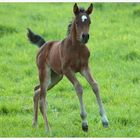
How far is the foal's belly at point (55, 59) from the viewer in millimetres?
10062

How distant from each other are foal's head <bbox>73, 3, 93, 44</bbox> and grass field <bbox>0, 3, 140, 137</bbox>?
1.56 metres

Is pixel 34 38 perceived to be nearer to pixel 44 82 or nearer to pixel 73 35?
pixel 44 82

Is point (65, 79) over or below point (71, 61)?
below

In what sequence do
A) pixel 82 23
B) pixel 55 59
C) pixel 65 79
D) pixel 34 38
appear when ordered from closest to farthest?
pixel 82 23 → pixel 55 59 → pixel 34 38 → pixel 65 79

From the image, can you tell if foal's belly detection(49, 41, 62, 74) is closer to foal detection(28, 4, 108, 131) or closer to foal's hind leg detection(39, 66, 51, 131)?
foal detection(28, 4, 108, 131)

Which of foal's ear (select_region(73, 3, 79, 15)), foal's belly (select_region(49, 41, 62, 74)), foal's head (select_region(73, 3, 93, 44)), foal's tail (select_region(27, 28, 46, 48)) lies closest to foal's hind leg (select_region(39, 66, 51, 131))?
foal's belly (select_region(49, 41, 62, 74))

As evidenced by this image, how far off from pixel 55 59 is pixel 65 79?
4392mm

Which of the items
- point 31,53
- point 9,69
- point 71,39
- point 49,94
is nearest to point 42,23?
point 31,53

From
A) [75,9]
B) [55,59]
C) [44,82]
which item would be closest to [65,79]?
[44,82]

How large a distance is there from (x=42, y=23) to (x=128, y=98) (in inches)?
292

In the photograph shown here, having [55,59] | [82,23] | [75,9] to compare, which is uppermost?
[75,9]

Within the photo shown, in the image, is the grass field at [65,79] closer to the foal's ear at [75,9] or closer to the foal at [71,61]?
the foal at [71,61]

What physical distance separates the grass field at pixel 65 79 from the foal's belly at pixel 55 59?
974mm

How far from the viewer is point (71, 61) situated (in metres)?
9.69
